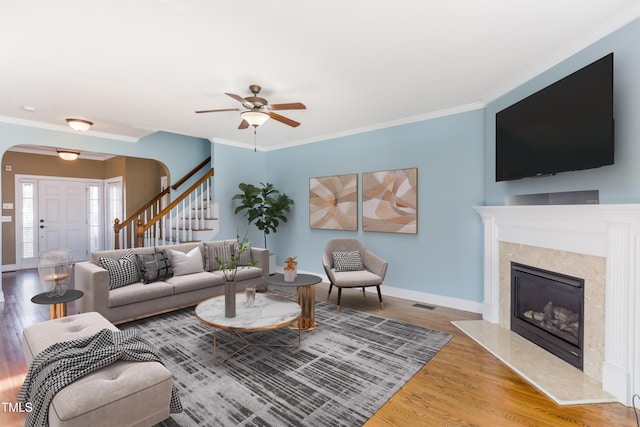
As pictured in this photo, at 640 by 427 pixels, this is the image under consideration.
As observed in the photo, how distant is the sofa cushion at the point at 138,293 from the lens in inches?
135

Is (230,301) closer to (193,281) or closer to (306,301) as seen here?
(306,301)

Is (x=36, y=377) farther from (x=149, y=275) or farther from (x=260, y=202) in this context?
(x=260, y=202)

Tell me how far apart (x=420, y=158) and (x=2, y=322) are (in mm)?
5700

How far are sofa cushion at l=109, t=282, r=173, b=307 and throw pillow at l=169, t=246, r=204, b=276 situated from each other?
33cm

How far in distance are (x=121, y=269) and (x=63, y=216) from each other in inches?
220

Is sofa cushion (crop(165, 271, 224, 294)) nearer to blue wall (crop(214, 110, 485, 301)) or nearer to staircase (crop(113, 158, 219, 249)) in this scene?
staircase (crop(113, 158, 219, 249))

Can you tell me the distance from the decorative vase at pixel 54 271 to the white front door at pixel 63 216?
5.81 metres

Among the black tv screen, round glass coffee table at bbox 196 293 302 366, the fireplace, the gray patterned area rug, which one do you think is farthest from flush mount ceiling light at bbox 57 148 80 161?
the fireplace

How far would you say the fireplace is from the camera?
2.59 metres

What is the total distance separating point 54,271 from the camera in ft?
9.05

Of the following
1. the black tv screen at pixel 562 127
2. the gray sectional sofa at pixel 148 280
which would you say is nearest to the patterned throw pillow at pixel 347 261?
the gray sectional sofa at pixel 148 280

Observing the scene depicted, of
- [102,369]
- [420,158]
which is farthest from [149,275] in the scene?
[420,158]

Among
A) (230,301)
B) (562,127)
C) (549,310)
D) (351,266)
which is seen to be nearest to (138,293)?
(230,301)

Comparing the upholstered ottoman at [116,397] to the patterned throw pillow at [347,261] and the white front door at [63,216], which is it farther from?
the white front door at [63,216]
